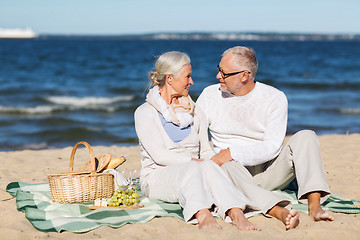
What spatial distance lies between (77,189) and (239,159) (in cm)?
156

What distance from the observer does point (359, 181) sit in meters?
5.81

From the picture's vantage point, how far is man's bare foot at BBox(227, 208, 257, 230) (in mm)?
3774

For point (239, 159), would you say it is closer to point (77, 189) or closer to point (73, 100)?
point (77, 189)

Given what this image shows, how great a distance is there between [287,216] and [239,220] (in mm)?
404

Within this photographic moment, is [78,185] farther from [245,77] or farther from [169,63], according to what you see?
[245,77]

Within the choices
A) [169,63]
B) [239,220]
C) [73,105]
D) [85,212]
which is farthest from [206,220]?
[73,105]

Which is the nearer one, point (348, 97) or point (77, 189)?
point (77, 189)

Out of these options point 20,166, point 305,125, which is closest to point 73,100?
point 305,125

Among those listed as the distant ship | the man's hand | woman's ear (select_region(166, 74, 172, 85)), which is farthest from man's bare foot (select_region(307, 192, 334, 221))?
the distant ship

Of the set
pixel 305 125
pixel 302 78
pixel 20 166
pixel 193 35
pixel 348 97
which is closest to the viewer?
pixel 20 166

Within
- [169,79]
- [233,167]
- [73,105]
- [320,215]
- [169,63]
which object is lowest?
[73,105]

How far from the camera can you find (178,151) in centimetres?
450

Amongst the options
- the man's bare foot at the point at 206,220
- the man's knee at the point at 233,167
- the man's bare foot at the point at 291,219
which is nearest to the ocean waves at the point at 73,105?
the man's knee at the point at 233,167

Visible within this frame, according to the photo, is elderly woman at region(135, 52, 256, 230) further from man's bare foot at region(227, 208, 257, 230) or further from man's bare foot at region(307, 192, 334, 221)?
man's bare foot at region(307, 192, 334, 221)
